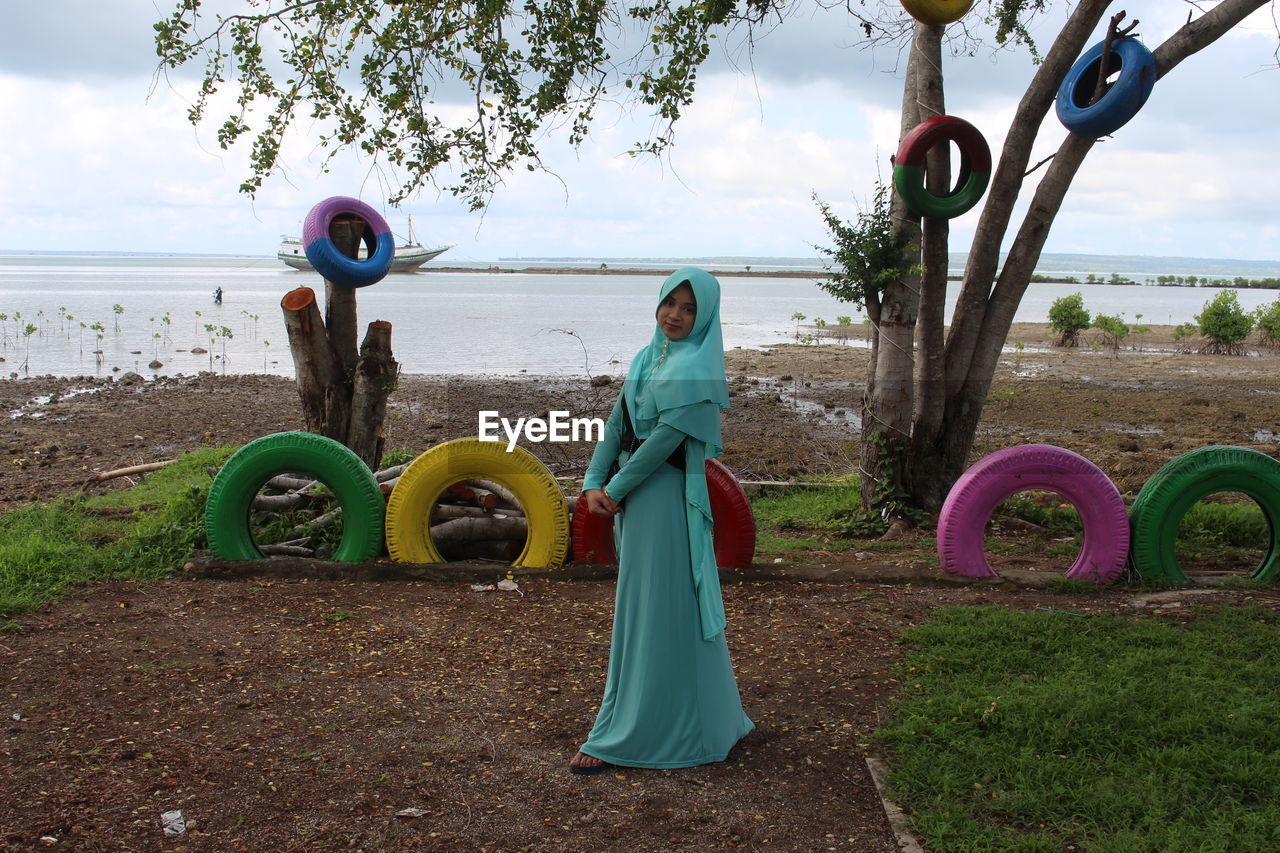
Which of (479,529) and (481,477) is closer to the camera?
(481,477)

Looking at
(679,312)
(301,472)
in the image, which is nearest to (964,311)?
(679,312)

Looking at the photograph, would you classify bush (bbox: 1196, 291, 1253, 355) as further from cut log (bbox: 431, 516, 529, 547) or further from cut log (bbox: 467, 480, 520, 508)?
cut log (bbox: 431, 516, 529, 547)

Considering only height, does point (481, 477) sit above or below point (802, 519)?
above

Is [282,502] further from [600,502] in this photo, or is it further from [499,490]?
[600,502]

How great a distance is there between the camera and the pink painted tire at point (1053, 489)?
6008mm

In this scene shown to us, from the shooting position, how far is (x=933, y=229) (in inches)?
296

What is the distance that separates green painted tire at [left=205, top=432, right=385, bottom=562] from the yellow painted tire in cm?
481

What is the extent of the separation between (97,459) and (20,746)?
7984 millimetres

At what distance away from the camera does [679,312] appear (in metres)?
3.76

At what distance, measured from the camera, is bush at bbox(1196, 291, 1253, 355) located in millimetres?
22656

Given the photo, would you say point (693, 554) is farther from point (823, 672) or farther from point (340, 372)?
point (340, 372)

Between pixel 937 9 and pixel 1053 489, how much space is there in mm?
3336

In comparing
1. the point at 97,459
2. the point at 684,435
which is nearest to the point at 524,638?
the point at 684,435

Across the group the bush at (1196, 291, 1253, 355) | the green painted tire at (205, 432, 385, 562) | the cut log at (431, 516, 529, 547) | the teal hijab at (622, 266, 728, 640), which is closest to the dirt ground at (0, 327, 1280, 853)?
the green painted tire at (205, 432, 385, 562)
